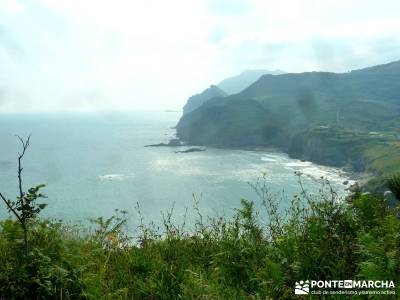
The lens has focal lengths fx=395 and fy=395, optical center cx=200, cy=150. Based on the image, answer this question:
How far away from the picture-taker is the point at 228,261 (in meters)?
6.99

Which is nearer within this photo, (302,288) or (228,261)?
(302,288)

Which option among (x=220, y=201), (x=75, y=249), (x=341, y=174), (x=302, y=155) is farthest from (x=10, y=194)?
(x=302, y=155)

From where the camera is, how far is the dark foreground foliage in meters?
5.62

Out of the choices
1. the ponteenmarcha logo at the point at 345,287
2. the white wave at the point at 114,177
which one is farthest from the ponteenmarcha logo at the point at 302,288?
the white wave at the point at 114,177

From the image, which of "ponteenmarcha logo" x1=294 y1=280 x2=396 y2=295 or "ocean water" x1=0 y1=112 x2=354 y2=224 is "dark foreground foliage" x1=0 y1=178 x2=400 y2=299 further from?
"ocean water" x1=0 y1=112 x2=354 y2=224

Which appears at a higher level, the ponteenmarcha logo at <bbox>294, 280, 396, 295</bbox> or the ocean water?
the ponteenmarcha logo at <bbox>294, 280, 396, 295</bbox>

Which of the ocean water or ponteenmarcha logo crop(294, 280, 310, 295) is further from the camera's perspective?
the ocean water

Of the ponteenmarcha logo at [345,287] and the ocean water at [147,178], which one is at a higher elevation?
the ponteenmarcha logo at [345,287]

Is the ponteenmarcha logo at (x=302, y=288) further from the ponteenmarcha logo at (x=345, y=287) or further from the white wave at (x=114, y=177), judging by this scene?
the white wave at (x=114, y=177)

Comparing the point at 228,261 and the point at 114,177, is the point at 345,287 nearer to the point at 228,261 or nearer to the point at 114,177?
the point at 228,261

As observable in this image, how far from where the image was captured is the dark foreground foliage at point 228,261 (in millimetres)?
5617

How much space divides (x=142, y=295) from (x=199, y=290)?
3.62ft

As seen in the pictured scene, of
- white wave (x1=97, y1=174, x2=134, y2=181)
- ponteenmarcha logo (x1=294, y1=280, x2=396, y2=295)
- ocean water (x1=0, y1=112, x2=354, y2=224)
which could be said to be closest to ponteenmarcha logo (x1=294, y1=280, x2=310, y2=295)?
ponteenmarcha logo (x1=294, y1=280, x2=396, y2=295)

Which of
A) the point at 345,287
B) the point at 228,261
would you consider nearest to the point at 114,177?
the point at 228,261
